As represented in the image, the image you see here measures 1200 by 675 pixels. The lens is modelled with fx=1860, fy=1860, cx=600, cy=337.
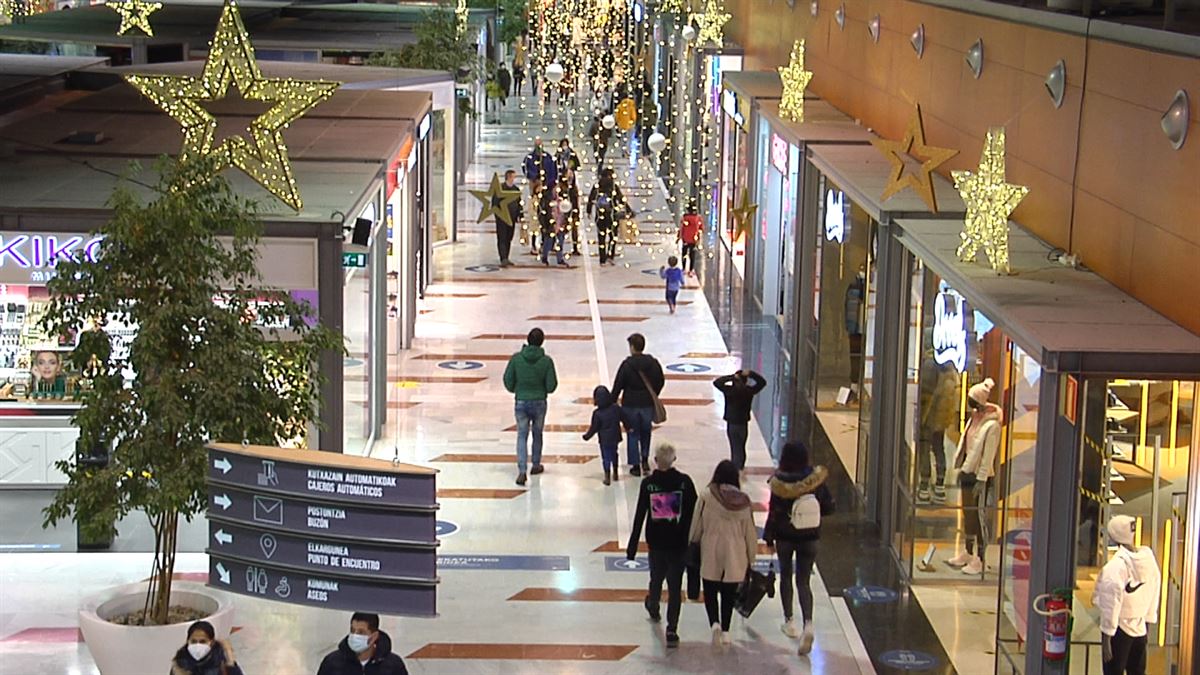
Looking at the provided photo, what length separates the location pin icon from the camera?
888cm

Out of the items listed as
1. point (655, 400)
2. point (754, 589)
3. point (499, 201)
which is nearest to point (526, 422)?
point (655, 400)

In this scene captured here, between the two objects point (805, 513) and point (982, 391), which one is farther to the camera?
point (982, 391)

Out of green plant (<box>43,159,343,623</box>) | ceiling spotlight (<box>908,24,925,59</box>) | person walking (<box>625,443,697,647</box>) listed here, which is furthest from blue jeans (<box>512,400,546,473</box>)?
green plant (<box>43,159,343,623</box>)

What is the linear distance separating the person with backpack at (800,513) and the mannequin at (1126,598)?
2264 millimetres

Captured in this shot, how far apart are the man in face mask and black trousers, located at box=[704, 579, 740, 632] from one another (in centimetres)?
326

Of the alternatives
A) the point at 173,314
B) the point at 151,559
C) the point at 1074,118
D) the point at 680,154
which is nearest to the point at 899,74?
the point at 1074,118

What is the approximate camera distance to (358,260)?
13.4 metres

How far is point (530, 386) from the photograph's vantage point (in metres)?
15.4

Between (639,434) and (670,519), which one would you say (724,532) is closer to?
(670,519)

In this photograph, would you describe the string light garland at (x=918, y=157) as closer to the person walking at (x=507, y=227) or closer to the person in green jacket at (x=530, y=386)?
the person in green jacket at (x=530, y=386)

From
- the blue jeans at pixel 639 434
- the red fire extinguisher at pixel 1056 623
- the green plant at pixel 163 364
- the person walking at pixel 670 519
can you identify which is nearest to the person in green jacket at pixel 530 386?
the blue jeans at pixel 639 434

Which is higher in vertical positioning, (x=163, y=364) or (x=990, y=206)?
(x=990, y=206)

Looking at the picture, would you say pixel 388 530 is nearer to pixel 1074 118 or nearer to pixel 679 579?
pixel 679 579

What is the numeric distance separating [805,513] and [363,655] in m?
3.71
